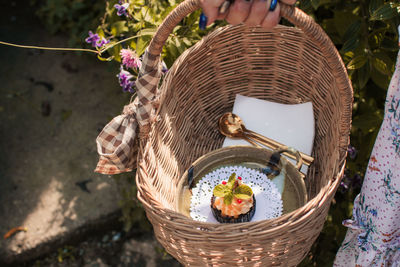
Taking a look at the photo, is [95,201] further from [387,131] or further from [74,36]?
[387,131]

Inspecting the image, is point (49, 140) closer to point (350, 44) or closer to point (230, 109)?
point (230, 109)

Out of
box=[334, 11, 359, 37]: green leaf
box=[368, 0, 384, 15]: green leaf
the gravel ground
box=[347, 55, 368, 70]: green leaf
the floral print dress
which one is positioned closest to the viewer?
the floral print dress

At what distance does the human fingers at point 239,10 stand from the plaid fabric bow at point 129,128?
0.29 metres

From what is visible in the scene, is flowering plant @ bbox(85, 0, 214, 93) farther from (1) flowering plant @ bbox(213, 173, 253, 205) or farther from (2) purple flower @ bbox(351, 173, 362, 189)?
(2) purple flower @ bbox(351, 173, 362, 189)

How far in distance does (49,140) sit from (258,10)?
1522mm

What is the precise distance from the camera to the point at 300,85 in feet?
4.95

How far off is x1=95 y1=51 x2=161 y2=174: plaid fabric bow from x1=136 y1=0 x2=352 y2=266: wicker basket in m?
0.04

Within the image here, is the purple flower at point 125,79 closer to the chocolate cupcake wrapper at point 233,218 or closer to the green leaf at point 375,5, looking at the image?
the chocolate cupcake wrapper at point 233,218

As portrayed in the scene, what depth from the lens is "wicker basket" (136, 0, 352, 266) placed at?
1.01 metres

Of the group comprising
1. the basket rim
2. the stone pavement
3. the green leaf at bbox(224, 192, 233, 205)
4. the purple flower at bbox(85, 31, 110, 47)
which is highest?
the purple flower at bbox(85, 31, 110, 47)

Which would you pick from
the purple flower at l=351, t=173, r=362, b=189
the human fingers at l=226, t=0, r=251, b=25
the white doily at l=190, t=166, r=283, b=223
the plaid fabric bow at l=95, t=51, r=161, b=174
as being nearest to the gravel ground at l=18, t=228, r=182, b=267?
the white doily at l=190, t=166, r=283, b=223

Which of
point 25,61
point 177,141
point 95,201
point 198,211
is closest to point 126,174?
point 95,201

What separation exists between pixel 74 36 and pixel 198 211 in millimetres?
1276

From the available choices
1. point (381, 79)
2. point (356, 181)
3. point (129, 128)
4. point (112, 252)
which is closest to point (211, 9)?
point (129, 128)
